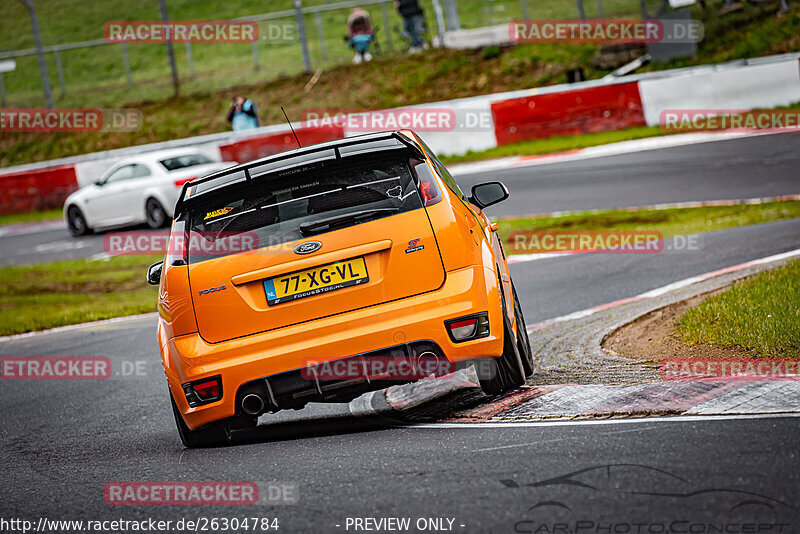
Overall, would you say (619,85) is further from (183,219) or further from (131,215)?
(183,219)

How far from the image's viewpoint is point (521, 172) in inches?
779

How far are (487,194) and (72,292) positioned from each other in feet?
34.9

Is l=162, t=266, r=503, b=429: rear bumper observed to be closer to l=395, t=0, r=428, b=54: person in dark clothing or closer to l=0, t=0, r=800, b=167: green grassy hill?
l=0, t=0, r=800, b=167: green grassy hill

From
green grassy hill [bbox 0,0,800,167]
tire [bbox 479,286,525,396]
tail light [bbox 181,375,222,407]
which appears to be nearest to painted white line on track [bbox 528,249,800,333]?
tire [bbox 479,286,525,396]

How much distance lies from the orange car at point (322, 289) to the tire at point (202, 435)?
0.77 ft

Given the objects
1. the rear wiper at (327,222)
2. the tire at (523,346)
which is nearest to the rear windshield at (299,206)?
the rear wiper at (327,222)

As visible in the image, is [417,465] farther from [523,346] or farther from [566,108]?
[566,108]

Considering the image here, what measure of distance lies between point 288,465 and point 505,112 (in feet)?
57.0

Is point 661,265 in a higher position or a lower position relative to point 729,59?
lower

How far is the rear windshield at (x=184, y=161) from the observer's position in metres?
20.9

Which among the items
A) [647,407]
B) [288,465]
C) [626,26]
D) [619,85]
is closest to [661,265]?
[647,407]

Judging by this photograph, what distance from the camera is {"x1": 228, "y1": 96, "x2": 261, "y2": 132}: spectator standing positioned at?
2312cm

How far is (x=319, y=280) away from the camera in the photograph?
20.0 feet

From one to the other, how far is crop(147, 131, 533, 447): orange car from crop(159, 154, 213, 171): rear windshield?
14842mm
